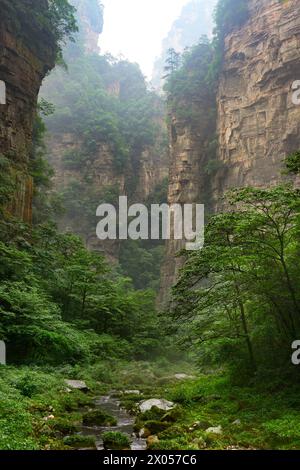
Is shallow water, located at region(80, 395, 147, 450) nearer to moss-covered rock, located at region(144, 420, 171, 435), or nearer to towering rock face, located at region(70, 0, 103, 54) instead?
moss-covered rock, located at region(144, 420, 171, 435)

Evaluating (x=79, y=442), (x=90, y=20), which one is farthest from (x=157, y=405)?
(x=90, y=20)

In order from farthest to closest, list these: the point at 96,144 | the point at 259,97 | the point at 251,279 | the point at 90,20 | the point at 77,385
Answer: the point at 90,20 → the point at 96,144 → the point at 259,97 → the point at 77,385 → the point at 251,279

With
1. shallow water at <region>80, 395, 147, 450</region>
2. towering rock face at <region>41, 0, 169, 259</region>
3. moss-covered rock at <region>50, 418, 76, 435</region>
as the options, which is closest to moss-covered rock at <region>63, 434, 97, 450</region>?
shallow water at <region>80, 395, 147, 450</region>

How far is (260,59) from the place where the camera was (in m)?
34.0

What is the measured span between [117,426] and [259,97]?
2963 centimetres

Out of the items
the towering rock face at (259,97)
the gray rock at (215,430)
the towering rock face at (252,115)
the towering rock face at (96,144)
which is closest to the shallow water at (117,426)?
the gray rock at (215,430)

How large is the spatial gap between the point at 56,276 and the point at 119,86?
2181 inches

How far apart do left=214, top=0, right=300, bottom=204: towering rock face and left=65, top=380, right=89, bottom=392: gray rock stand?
22.2 m

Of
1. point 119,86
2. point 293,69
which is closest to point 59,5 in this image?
point 293,69

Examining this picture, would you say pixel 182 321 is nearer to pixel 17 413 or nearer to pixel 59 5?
pixel 17 413

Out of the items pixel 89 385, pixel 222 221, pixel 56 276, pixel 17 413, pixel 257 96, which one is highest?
pixel 257 96

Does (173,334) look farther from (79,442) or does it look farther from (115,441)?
(79,442)

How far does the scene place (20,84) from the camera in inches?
885

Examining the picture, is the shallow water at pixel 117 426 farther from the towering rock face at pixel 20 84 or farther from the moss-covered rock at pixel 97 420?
the towering rock face at pixel 20 84
